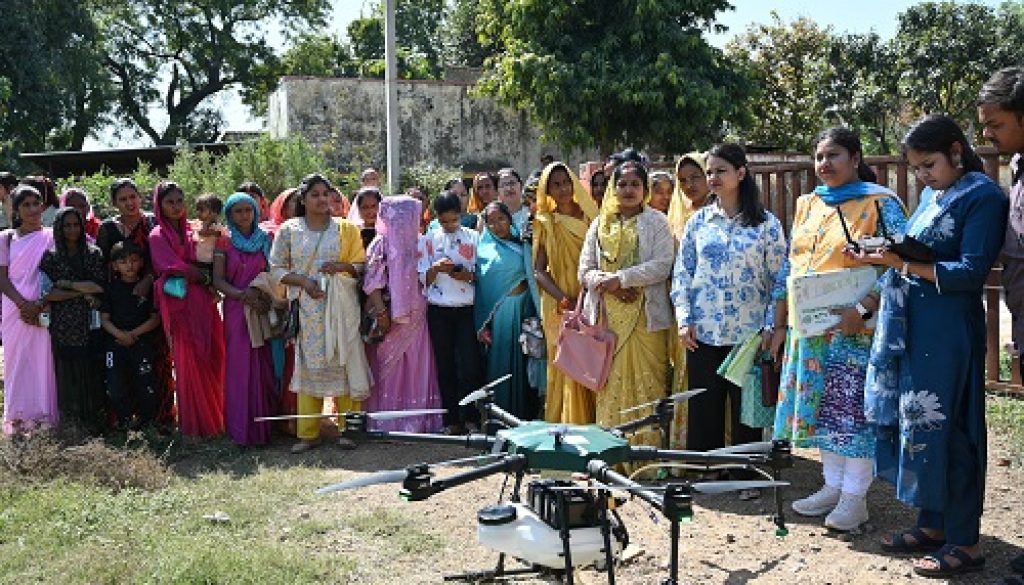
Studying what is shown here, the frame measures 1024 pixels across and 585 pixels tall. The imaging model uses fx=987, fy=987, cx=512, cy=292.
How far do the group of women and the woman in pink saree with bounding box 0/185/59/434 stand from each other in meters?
0.02

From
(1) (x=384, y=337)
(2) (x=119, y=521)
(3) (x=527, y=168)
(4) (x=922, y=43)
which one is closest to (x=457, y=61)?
(3) (x=527, y=168)

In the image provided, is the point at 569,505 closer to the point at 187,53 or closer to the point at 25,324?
the point at 25,324

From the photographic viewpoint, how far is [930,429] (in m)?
3.90

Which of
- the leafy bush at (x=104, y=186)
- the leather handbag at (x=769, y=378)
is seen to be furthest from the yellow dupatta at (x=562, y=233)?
the leafy bush at (x=104, y=186)

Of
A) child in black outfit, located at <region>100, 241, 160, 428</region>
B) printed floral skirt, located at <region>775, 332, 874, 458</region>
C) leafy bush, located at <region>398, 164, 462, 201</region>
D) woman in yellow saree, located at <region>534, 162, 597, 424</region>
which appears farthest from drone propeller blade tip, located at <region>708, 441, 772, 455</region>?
leafy bush, located at <region>398, 164, 462, 201</region>

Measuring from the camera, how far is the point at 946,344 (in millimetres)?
3889

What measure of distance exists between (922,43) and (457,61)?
46.5 ft

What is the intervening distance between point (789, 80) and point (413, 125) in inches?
357

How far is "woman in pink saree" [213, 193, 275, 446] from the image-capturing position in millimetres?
6688

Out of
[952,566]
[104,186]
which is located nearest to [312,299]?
[952,566]

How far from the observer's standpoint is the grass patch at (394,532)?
15.1 ft

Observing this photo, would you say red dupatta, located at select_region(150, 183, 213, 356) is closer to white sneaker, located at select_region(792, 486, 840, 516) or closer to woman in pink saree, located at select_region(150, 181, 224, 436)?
woman in pink saree, located at select_region(150, 181, 224, 436)

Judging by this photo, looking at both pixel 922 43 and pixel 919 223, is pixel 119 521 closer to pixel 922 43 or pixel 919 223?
pixel 919 223

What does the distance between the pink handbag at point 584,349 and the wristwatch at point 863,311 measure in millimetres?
1526
